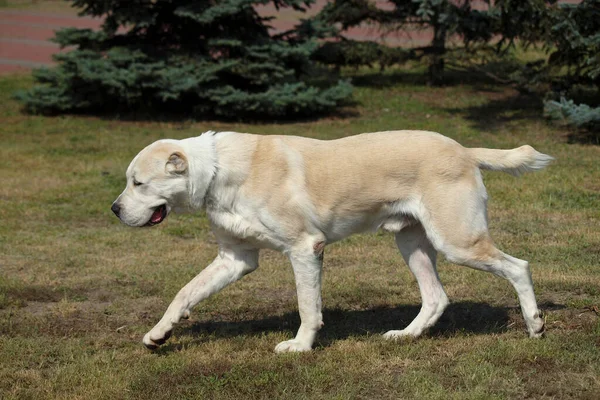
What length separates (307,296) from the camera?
5727mm

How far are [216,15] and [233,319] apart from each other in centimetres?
918

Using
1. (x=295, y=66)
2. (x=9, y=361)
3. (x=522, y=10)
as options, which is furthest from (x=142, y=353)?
(x=295, y=66)

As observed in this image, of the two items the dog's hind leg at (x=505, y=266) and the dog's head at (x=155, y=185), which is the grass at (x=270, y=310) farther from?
the dog's head at (x=155, y=185)

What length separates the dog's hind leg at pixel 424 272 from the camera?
240 inches

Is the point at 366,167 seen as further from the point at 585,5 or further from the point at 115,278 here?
the point at 585,5

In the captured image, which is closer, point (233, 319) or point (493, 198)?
point (233, 319)

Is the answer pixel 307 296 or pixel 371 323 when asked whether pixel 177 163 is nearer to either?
pixel 307 296

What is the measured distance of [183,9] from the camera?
14945 mm

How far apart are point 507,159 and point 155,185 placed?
234 cm

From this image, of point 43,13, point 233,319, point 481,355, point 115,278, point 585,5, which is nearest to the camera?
point 481,355

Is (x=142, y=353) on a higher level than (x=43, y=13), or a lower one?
higher

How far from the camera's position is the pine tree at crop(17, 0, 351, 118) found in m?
15.0

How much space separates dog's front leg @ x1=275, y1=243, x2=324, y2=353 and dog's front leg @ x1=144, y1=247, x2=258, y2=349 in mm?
405

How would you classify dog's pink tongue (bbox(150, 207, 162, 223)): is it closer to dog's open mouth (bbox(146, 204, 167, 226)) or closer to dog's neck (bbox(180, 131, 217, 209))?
dog's open mouth (bbox(146, 204, 167, 226))
